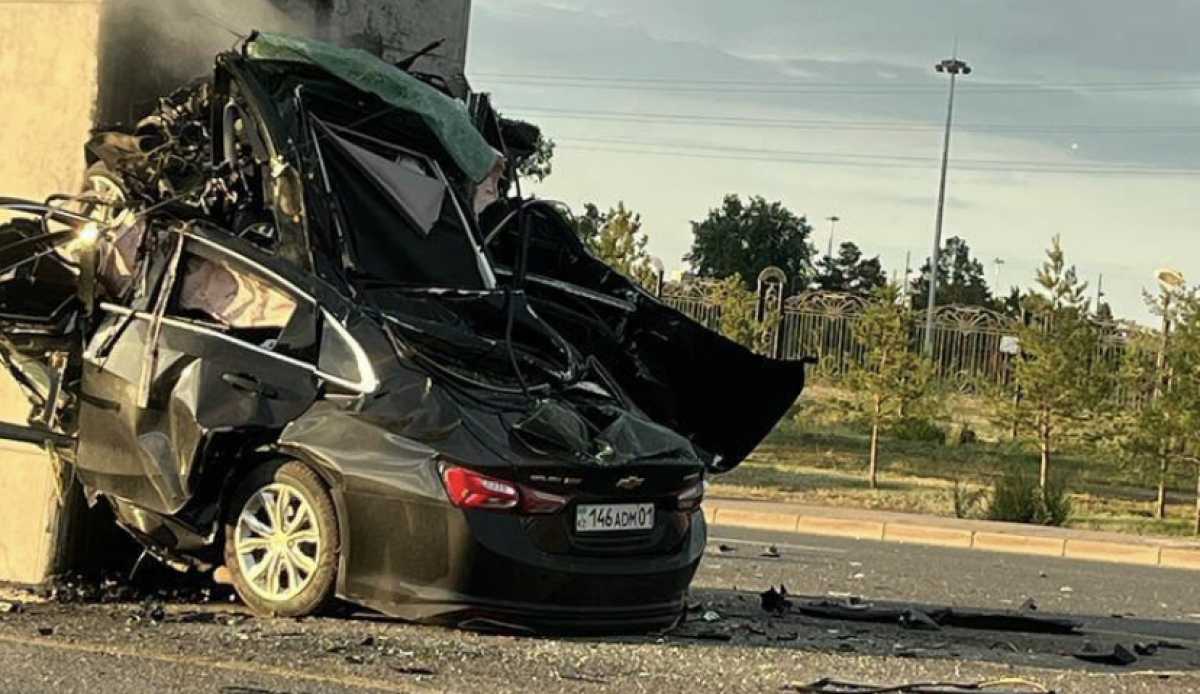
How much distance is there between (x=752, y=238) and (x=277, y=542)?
74965mm

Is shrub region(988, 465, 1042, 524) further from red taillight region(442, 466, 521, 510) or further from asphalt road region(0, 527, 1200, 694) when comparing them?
red taillight region(442, 466, 521, 510)

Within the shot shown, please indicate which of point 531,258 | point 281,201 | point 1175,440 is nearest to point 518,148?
point 531,258

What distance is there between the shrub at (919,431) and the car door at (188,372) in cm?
2024

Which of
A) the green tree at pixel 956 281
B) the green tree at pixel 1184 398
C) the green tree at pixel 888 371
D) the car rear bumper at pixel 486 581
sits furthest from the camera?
the green tree at pixel 956 281

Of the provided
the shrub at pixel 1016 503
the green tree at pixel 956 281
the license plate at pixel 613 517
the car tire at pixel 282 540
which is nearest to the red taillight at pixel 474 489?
the license plate at pixel 613 517

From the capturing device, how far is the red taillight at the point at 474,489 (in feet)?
21.2

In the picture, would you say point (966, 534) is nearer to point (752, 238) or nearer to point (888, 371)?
point (888, 371)

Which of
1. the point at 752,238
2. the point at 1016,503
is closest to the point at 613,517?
the point at 1016,503

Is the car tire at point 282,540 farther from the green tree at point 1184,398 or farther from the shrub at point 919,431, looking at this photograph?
the shrub at point 919,431

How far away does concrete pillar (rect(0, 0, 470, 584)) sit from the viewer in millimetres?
7730

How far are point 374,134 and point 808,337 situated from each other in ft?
84.8

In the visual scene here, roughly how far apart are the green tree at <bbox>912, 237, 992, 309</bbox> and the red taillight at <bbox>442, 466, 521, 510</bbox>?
2534 inches

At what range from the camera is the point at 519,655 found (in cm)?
654

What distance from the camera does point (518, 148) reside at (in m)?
10.6
